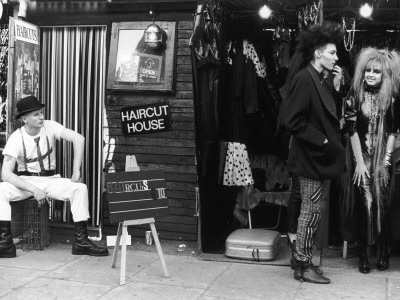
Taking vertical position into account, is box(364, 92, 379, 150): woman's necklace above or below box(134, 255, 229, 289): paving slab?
above

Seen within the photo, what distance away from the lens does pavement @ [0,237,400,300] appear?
5320mm

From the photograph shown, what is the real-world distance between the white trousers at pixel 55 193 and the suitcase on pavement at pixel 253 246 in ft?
5.15

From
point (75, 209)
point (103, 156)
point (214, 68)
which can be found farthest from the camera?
point (103, 156)

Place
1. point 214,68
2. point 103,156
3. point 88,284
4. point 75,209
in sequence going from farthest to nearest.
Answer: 1. point 103,156
2. point 75,209
3. point 214,68
4. point 88,284

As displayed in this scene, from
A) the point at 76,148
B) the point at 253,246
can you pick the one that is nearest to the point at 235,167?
the point at 253,246

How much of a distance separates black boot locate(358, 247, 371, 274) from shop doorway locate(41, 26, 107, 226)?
310cm

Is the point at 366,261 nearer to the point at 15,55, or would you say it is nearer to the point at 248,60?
the point at 248,60

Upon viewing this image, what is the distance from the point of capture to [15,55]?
6.93 meters

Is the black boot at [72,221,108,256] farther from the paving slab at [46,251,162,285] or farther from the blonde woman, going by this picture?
the blonde woman

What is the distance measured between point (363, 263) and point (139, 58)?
10.7 feet

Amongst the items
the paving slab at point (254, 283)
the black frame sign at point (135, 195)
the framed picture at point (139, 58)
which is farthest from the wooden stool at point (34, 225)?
the paving slab at point (254, 283)

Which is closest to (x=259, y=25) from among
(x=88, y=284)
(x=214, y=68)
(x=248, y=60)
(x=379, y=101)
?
(x=248, y=60)

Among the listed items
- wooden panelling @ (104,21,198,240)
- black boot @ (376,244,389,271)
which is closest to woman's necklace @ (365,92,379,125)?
black boot @ (376,244,389,271)

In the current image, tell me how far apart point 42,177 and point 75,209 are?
547 millimetres
